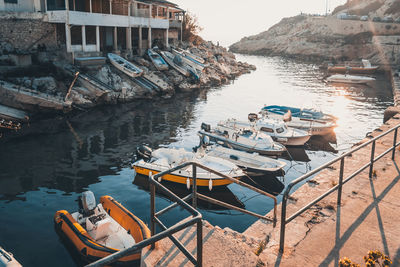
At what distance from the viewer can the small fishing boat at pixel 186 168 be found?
16.9 metres

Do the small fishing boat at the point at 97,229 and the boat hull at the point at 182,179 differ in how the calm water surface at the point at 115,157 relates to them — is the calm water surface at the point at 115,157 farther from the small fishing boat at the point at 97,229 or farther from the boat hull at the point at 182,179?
the small fishing boat at the point at 97,229

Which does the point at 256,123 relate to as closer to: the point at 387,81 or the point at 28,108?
the point at 28,108

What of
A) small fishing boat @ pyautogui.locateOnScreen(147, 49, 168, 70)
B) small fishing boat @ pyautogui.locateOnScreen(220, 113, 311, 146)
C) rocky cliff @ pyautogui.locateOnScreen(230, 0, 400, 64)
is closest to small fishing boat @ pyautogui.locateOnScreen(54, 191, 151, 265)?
small fishing boat @ pyautogui.locateOnScreen(220, 113, 311, 146)

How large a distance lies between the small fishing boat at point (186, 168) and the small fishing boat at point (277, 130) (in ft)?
22.7

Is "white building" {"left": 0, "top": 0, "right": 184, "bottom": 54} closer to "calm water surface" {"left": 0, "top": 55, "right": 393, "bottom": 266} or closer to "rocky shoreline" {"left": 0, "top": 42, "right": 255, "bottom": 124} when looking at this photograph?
"rocky shoreline" {"left": 0, "top": 42, "right": 255, "bottom": 124}

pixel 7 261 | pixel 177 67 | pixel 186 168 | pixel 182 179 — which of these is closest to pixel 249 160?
pixel 186 168

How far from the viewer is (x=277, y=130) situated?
2442cm

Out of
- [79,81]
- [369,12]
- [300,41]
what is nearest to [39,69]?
[79,81]

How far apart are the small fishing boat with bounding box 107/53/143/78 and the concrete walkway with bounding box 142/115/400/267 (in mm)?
32138

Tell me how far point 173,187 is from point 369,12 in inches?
4589

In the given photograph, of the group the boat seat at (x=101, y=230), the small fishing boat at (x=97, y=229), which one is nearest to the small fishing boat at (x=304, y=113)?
the small fishing boat at (x=97, y=229)

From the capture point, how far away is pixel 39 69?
3275cm

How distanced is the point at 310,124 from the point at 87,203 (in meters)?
19.5

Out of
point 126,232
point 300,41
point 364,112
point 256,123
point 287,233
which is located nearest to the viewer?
point 287,233
